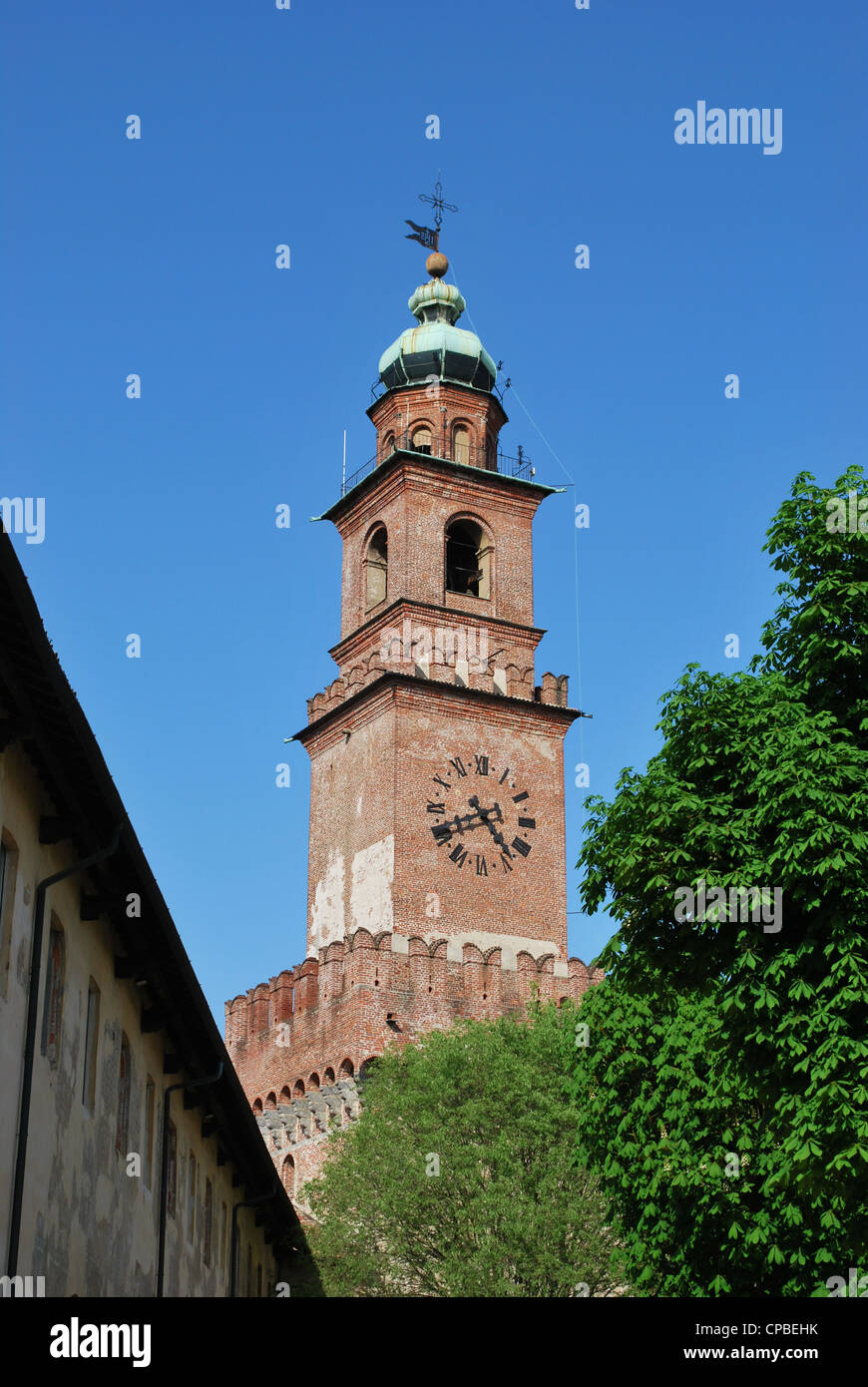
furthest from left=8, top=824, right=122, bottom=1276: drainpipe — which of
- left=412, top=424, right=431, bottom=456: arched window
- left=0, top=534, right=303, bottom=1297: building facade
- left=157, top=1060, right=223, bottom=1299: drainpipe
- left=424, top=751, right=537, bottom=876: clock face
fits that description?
left=412, top=424, right=431, bottom=456: arched window

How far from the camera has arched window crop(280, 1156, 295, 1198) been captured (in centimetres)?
4966

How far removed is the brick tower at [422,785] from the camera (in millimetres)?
49531

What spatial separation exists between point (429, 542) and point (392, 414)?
5.97 metres

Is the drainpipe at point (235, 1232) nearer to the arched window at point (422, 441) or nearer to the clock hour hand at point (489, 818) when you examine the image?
the clock hour hand at point (489, 818)

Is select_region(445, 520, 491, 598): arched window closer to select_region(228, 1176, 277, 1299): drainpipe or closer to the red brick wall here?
the red brick wall

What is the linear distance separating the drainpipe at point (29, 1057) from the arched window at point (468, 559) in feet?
135

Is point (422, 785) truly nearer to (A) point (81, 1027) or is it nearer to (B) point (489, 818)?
(B) point (489, 818)

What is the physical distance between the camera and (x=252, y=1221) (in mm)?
35594

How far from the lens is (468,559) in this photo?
193ft

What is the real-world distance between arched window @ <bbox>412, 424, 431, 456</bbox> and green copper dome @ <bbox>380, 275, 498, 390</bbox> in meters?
1.80

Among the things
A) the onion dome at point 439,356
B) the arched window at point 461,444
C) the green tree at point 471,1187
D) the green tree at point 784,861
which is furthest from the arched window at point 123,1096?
the onion dome at point 439,356

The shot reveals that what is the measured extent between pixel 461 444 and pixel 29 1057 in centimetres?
4556
